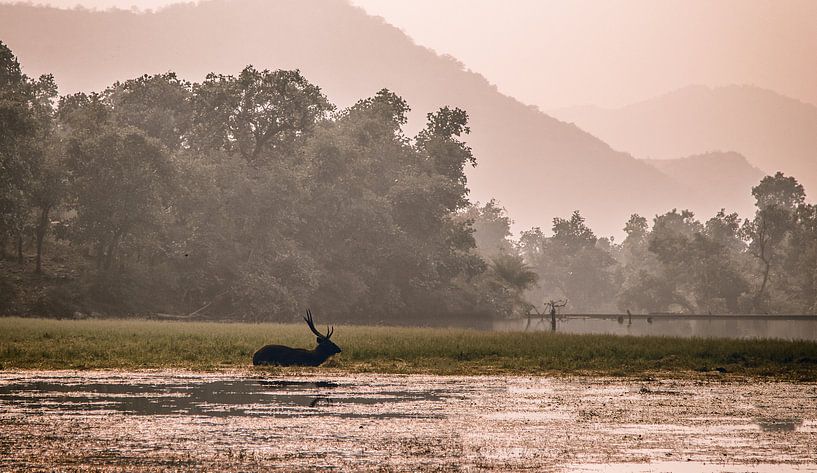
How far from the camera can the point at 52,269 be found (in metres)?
81.1

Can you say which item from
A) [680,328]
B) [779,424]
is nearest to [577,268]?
[680,328]

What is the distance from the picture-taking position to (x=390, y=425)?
856 inches

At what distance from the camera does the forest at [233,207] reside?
3083 inches

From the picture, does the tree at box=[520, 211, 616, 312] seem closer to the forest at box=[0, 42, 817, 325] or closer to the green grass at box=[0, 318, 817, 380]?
the forest at box=[0, 42, 817, 325]

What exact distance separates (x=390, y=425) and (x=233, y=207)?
224 feet

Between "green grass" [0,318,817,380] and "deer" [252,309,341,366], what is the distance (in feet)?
1.54

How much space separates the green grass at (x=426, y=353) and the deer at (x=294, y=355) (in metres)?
0.47

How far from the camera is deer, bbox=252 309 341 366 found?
117ft

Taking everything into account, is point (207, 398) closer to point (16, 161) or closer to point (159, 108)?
point (16, 161)

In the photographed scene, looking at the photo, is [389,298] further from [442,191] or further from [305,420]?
[305,420]

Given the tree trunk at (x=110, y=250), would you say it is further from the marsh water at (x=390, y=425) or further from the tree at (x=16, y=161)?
the marsh water at (x=390, y=425)

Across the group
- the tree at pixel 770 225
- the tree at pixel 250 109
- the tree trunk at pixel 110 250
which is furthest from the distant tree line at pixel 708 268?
the tree trunk at pixel 110 250

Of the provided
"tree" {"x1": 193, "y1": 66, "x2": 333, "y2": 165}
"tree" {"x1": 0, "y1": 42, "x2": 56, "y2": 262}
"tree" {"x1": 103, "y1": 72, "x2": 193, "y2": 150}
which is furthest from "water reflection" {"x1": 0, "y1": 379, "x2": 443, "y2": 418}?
"tree" {"x1": 193, "y1": 66, "x2": 333, "y2": 165}

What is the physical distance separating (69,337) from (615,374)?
869 inches
